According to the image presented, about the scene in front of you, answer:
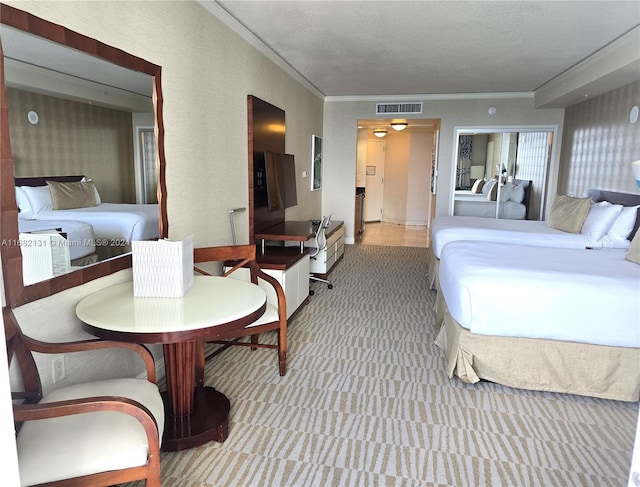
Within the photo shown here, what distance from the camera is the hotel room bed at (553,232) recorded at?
4156 mm

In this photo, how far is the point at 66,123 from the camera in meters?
2.00

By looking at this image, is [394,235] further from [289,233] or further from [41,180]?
[41,180]

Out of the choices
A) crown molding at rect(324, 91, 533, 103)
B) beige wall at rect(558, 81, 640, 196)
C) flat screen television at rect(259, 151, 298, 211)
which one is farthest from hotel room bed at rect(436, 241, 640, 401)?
crown molding at rect(324, 91, 533, 103)

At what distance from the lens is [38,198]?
1825 mm

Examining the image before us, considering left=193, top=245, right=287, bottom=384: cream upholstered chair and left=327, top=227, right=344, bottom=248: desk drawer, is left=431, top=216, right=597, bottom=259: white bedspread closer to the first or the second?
left=327, top=227, right=344, bottom=248: desk drawer

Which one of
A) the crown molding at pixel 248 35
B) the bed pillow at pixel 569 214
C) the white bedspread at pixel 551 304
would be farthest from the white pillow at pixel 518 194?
the white bedspread at pixel 551 304

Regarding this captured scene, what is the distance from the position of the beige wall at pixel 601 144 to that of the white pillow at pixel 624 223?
0.42 meters

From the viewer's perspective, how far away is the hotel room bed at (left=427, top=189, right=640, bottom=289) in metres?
4.16

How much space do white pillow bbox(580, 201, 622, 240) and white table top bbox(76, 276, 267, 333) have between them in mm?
3690

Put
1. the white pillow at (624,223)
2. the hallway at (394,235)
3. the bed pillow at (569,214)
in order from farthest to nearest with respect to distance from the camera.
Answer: the hallway at (394,235) → the bed pillow at (569,214) → the white pillow at (624,223)

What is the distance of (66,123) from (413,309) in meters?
3.46

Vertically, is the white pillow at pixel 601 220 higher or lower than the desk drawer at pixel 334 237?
higher

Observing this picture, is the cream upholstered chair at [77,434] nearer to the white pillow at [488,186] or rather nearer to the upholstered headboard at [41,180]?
the upholstered headboard at [41,180]

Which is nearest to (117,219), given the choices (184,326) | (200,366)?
(184,326)
